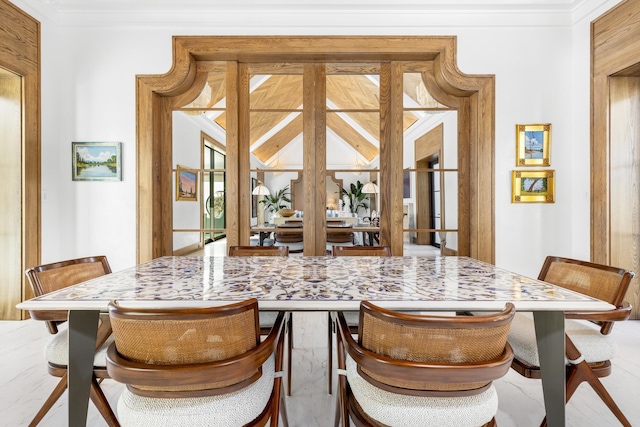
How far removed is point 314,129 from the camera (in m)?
3.07

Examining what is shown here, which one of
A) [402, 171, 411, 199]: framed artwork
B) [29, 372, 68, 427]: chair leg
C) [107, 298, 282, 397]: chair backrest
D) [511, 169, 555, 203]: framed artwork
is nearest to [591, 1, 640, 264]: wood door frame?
[511, 169, 555, 203]: framed artwork

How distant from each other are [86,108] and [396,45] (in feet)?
10.1

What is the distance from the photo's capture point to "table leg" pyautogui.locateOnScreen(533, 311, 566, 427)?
3.49ft

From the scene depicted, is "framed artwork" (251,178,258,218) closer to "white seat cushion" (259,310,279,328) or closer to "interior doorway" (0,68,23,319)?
"white seat cushion" (259,310,279,328)

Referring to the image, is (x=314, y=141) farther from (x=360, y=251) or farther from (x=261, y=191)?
(x=360, y=251)

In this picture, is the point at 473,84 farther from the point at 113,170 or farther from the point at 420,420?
the point at 113,170

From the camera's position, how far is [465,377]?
0.80m

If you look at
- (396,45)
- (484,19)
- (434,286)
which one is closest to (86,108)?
(396,45)

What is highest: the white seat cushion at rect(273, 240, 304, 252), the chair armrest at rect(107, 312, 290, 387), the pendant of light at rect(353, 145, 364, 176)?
the pendant of light at rect(353, 145, 364, 176)

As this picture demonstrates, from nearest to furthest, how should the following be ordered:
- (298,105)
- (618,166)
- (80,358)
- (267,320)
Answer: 1. (80,358)
2. (267,320)
3. (618,166)
4. (298,105)

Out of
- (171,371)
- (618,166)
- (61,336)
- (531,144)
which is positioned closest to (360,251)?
(171,371)

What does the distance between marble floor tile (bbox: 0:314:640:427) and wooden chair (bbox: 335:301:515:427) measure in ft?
2.70

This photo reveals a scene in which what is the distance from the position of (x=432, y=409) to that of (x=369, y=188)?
2.43 meters

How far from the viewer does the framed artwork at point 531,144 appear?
116 inches
